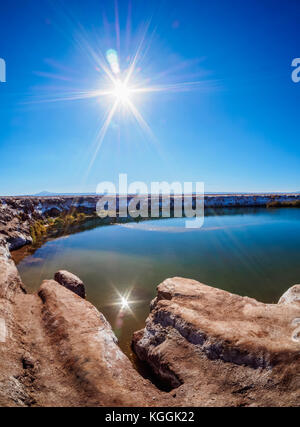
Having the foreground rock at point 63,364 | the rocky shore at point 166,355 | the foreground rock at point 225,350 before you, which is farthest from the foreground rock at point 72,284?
the foreground rock at point 225,350

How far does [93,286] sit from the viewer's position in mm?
11258

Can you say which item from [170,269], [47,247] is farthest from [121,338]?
[47,247]

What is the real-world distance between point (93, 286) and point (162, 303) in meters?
6.37

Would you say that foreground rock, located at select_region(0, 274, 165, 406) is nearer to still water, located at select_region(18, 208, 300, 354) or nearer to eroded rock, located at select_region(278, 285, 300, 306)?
still water, located at select_region(18, 208, 300, 354)

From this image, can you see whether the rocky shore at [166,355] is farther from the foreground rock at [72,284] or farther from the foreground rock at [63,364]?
the foreground rock at [72,284]

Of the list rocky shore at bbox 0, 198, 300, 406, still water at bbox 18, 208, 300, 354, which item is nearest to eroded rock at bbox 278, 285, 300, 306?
rocky shore at bbox 0, 198, 300, 406

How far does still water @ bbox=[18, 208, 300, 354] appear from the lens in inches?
386

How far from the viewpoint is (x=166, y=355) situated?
4742mm

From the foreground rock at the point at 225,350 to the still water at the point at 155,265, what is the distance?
227 cm

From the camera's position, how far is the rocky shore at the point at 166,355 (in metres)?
3.49

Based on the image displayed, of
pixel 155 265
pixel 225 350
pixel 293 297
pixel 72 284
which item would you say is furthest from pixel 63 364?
pixel 155 265
